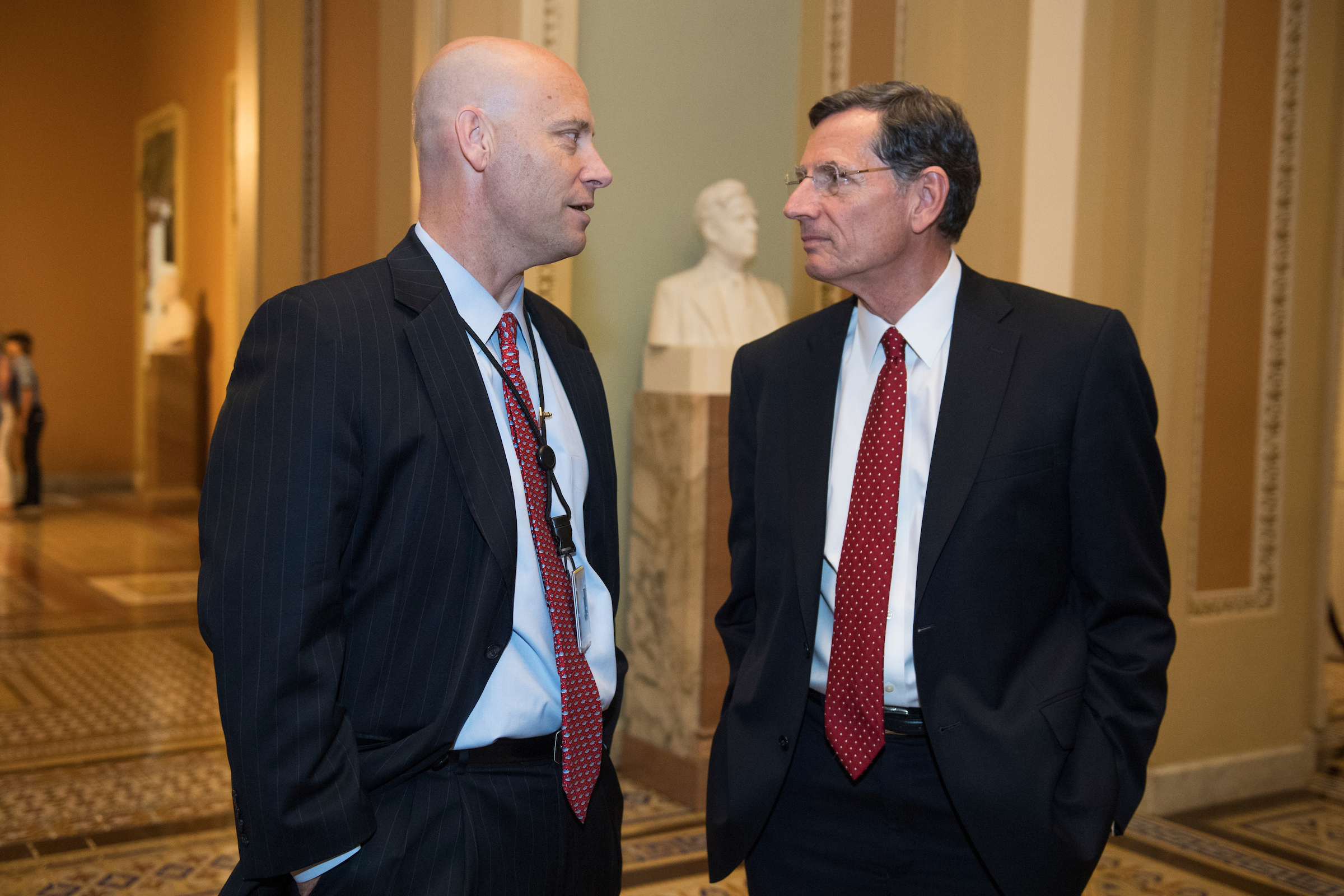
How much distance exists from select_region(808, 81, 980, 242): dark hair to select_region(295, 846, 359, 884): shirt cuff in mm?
1345

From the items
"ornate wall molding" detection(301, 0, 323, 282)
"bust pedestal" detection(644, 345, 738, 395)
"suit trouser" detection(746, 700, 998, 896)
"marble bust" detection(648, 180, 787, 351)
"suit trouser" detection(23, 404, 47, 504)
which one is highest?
"ornate wall molding" detection(301, 0, 323, 282)

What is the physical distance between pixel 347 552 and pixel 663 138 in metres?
3.72

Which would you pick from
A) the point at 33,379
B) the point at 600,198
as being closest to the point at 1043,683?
the point at 600,198

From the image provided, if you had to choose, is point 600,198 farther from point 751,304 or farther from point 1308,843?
point 1308,843

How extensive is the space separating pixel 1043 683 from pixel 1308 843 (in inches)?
123

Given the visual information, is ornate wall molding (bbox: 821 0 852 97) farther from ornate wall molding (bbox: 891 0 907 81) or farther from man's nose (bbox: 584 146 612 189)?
man's nose (bbox: 584 146 612 189)

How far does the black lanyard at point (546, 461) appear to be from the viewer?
5.47ft

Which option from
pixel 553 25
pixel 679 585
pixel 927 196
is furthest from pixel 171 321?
pixel 927 196

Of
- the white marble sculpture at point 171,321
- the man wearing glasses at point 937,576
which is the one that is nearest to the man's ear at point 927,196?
the man wearing glasses at point 937,576

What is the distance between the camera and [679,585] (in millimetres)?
4379

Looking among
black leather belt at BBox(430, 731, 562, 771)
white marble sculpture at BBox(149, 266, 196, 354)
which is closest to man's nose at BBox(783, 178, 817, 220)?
black leather belt at BBox(430, 731, 562, 771)

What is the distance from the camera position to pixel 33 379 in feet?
39.9

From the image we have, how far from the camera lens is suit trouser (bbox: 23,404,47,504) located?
12156 mm

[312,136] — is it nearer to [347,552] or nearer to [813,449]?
[813,449]
